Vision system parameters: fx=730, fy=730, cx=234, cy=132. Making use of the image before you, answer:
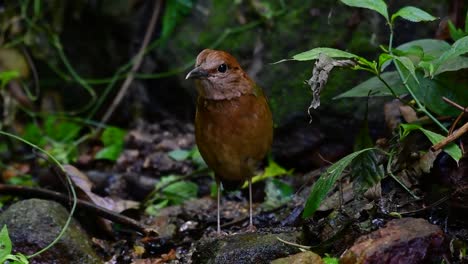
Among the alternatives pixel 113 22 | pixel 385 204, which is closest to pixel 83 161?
pixel 113 22

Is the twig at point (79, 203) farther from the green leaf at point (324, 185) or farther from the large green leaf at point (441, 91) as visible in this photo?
the large green leaf at point (441, 91)

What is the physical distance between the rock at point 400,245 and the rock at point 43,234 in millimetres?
1553

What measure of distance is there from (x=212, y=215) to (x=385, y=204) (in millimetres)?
1478

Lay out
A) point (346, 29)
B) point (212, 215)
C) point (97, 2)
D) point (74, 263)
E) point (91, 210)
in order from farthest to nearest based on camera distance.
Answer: point (97, 2) → point (346, 29) → point (212, 215) → point (91, 210) → point (74, 263)

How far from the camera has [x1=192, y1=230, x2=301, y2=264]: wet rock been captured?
3166mm

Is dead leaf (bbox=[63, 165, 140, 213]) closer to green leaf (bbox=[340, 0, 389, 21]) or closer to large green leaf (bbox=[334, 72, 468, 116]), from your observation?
large green leaf (bbox=[334, 72, 468, 116])

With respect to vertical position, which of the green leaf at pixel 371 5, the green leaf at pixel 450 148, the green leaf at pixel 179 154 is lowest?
the green leaf at pixel 179 154

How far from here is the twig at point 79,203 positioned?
3.93 m

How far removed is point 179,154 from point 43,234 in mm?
1865

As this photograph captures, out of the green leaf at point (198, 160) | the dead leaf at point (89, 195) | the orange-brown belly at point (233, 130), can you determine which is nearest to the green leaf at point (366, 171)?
the orange-brown belly at point (233, 130)

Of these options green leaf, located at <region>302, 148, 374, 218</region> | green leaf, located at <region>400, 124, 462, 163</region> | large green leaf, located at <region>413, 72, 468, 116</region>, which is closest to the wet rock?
green leaf, located at <region>302, 148, 374, 218</region>

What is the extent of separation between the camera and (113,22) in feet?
21.4

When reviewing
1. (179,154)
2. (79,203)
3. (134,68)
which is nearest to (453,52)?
(79,203)

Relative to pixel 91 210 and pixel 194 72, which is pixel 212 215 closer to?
pixel 91 210
